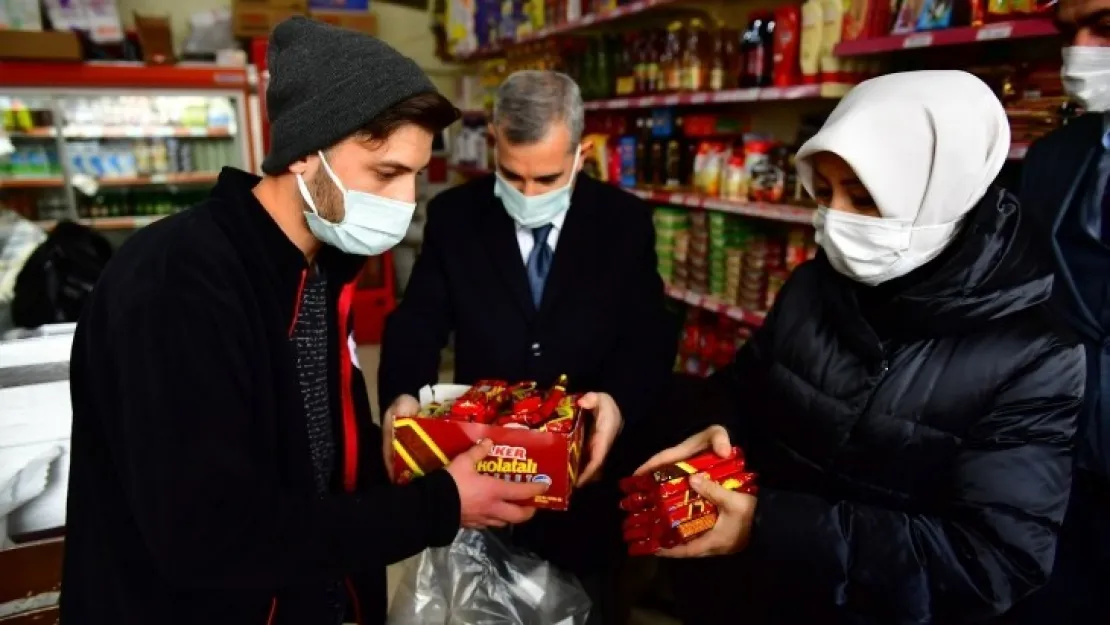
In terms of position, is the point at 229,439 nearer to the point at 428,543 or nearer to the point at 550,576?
the point at 428,543

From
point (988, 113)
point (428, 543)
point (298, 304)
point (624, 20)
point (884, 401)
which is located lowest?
point (428, 543)

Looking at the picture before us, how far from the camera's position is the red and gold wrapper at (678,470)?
141 cm

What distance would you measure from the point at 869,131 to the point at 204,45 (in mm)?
6278

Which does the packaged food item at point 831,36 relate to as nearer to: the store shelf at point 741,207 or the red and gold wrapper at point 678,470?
the store shelf at point 741,207

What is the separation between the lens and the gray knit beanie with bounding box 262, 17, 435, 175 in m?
1.30

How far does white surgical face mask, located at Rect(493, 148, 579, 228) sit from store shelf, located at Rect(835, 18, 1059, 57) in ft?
3.96

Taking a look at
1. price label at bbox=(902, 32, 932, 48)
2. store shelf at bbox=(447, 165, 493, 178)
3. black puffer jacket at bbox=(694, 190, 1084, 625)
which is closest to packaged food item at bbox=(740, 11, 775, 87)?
price label at bbox=(902, 32, 932, 48)

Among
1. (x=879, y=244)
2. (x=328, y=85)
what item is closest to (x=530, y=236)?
(x=328, y=85)

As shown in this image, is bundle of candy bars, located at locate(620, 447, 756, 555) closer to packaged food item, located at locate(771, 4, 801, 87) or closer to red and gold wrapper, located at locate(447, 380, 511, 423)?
red and gold wrapper, located at locate(447, 380, 511, 423)

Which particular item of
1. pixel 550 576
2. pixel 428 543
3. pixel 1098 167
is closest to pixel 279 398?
pixel 428 543

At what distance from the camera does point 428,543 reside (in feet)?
4.29

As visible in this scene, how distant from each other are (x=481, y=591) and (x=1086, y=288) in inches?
60.6

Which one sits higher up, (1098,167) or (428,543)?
(1098,167)

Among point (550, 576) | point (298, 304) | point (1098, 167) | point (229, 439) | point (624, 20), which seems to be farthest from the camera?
point (624, 20)
